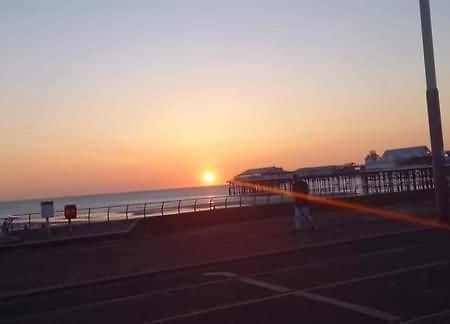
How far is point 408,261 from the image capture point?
38.4ft

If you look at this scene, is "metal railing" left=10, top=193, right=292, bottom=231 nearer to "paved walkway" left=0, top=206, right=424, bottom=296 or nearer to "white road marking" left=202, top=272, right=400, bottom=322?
"paved walkway" left=0, top=206, right=424, bottom=296

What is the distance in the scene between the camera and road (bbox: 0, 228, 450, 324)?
7.88 m

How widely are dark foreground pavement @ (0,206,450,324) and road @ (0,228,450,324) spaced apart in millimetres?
14

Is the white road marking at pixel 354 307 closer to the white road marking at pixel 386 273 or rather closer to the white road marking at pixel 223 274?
the white road marking at pixel 386 273

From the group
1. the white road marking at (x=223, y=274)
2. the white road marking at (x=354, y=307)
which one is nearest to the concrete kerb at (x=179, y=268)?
the white road marking at (x=223, y=274)

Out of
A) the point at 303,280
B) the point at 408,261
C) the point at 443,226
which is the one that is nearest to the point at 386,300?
the point at 303,280

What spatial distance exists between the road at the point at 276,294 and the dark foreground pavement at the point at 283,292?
1cm

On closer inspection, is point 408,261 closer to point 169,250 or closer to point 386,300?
point 386,300

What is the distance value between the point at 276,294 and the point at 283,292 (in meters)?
0.18

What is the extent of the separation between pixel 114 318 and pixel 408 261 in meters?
6.23

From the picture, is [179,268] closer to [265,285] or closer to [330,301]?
[265,285]

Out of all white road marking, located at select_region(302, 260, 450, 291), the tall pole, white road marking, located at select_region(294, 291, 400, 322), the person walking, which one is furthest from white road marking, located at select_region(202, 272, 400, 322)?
the tall pole

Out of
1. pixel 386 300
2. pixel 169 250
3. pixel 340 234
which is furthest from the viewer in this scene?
pixel 340 234

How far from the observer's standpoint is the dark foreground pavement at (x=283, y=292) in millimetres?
7930
